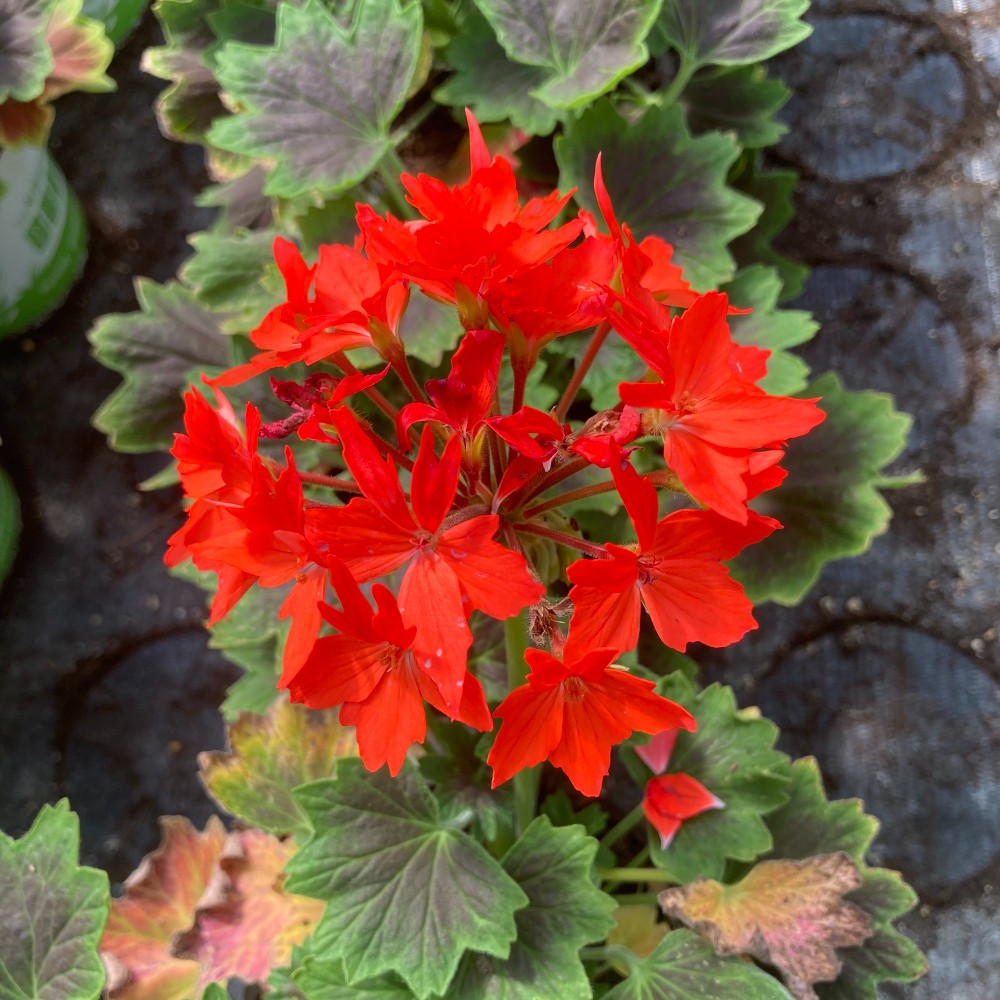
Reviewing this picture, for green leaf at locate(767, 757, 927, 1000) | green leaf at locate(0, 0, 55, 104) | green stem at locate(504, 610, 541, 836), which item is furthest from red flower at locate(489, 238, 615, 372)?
green leaf at locate(0, 0, 55, 104)

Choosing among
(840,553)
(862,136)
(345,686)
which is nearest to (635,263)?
(345,686)

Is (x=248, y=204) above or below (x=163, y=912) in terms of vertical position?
above

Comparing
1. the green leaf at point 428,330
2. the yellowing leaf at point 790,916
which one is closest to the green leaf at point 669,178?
the green leaf at point 428,330

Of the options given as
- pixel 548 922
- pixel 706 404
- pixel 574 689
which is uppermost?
pixel 706 404

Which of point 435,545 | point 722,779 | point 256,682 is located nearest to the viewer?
point 435,545

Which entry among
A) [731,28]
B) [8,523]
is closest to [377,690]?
[731,28]

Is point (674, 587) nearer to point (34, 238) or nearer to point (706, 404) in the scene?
point (706, 404)
